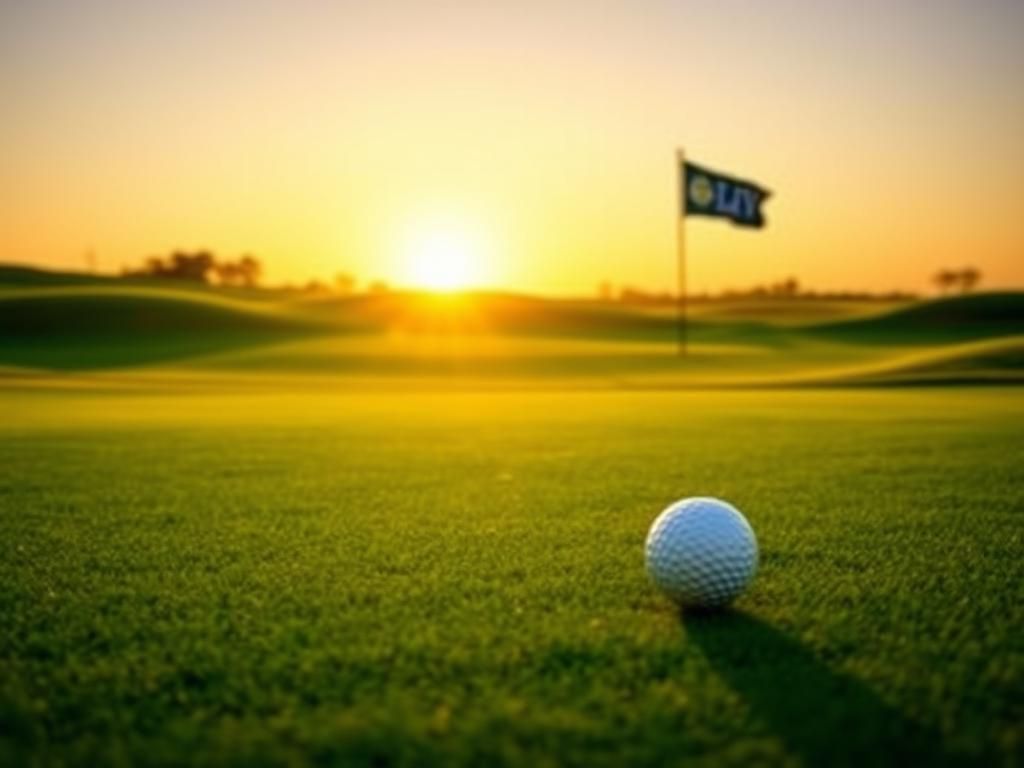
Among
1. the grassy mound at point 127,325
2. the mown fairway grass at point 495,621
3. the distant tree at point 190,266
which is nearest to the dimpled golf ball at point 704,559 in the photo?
the mown fairway grass at point 495,621

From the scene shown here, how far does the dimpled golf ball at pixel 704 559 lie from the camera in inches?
142

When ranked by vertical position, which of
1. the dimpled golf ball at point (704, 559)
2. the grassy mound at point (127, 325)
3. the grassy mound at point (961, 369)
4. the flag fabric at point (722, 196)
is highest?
the flag fabric at point (722, 196)

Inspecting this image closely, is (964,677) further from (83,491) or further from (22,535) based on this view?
(83,491)

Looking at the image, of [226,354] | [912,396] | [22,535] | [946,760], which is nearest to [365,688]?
[946,760]

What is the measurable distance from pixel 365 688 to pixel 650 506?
381 cm

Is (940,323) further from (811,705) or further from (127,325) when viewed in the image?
(811,705)

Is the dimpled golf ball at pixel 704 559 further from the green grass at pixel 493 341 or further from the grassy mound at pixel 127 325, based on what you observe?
the grassy mound at pixel 127 325

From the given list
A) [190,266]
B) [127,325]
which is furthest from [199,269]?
[127,325]

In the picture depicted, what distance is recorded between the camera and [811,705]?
105 inches

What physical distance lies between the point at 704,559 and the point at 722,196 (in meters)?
33.2

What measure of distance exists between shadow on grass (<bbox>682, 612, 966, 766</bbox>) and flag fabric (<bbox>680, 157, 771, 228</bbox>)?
106 ft

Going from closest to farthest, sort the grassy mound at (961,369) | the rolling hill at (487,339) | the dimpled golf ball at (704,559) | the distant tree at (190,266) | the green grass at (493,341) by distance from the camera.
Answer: the dimpled golf ball at (704,559), the grassy mound at (961,369), the green grass at (493,341), the rolling hill at (487,339), the distant tree at (190,266)

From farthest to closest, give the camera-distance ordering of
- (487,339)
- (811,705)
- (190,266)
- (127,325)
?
(190,266) → (127,325) → (487,339) → (811,705)

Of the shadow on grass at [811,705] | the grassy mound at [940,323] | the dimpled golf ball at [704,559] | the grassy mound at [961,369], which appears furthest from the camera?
the grassy mound at [940,323]
